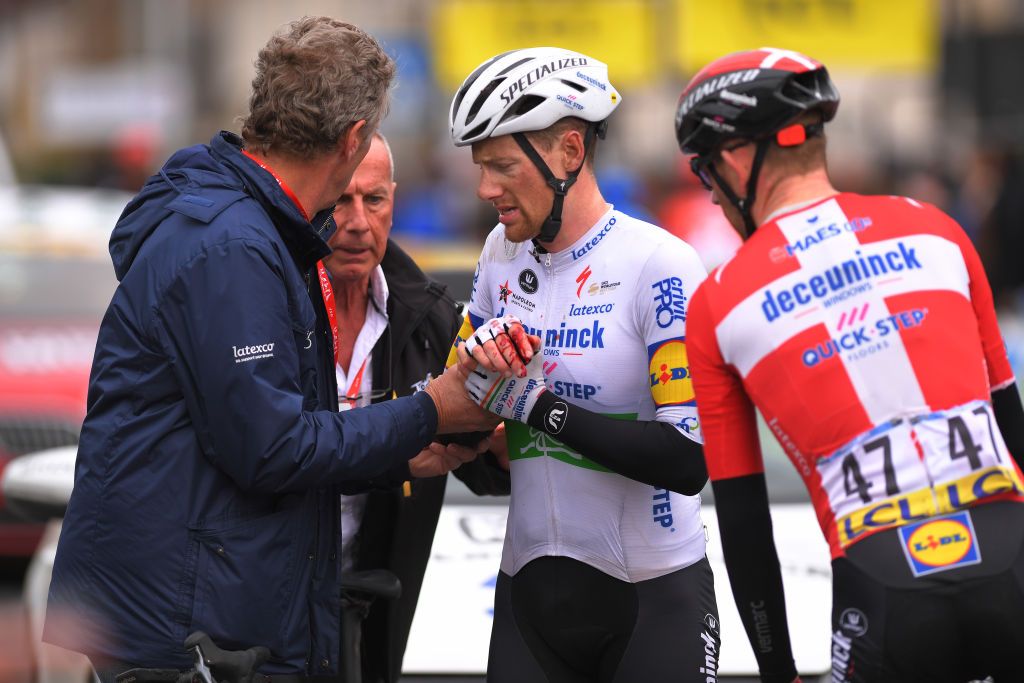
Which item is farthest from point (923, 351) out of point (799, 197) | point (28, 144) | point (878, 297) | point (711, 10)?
point (28, 144)

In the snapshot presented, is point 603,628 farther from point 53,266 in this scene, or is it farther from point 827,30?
point 827,30

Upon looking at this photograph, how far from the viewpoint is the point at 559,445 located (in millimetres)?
3709

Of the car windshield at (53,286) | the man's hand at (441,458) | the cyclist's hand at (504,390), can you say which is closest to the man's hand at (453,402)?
the cyclist's hand at (504,390)

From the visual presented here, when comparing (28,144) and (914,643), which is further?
(28,144)

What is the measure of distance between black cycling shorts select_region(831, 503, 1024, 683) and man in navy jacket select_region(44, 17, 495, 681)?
3.63 ft

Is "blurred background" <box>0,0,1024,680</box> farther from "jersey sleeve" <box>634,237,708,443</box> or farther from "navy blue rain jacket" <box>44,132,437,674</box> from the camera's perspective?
"jersey sleeve" <box>634,237,708,443</box>

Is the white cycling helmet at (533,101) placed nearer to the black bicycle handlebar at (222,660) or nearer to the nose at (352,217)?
the nose at (352,217)

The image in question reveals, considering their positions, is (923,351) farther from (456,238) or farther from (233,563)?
(456,238)

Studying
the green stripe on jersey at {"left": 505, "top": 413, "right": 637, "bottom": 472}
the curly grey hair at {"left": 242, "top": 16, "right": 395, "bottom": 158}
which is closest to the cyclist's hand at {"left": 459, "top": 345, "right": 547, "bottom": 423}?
the green stripe on jersey at {"left": 505, "top": 413, "right": 637, "bottom": 472}

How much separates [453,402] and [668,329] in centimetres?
53

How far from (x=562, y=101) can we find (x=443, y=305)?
3.10 ft

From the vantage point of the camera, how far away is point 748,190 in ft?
9.91

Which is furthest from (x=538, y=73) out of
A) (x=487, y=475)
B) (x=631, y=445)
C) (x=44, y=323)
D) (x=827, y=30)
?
(x=827, y=30)

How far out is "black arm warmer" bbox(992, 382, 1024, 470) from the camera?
3168 mm
